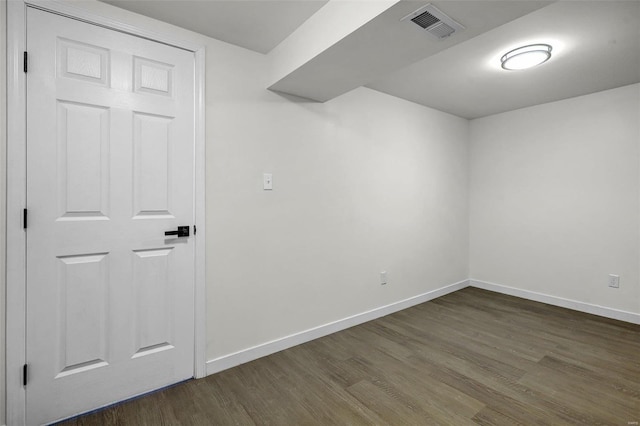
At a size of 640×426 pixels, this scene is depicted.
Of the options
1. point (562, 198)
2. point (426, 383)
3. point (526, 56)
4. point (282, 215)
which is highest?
point (526, 56)

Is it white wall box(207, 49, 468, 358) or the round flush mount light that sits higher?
the round flush mount light

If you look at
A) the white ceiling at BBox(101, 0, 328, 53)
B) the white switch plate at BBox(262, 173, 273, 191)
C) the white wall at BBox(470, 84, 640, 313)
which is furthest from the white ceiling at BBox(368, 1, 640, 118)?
the white switch plate at BBox(262, 173, 273, 191)

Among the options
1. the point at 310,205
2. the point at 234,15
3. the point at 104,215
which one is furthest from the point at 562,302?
the point at 104,215

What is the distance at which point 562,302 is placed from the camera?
3637 mm

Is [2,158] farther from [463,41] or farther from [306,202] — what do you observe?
[463,41]

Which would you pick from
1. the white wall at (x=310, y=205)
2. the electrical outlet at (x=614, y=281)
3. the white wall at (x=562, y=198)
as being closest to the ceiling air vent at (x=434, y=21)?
the white wall at (x=310, y=205)

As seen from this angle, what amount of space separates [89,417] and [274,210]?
5.59 ft

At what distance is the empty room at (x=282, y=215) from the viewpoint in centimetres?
168

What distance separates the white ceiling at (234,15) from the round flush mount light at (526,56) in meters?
1.61

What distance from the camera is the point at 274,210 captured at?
2529mm

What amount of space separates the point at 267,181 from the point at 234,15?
113cm

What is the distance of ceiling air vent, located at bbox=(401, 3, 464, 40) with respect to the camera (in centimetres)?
152

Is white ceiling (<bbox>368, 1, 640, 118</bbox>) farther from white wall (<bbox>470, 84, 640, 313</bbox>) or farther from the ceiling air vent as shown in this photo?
the ceiling air vent

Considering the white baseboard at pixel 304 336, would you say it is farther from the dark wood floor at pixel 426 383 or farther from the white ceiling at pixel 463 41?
the white ceiling at pixel 463 41
